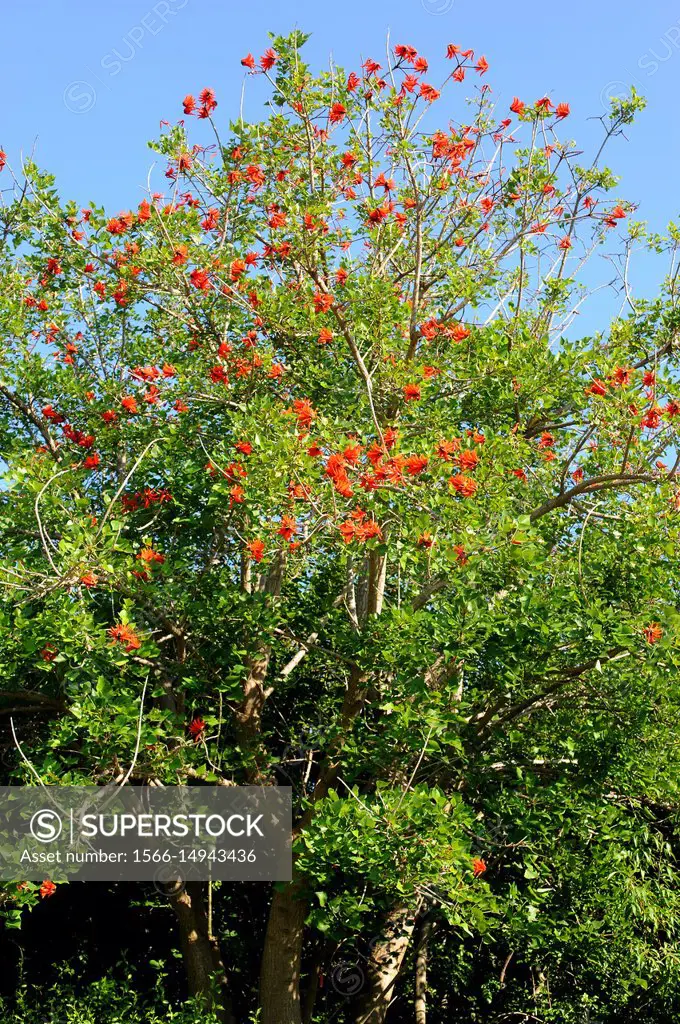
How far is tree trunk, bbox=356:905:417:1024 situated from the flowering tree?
27 millimetres

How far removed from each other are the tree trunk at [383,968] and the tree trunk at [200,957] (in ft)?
4.08

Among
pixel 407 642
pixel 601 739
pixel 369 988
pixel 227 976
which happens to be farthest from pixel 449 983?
pixel 407 642

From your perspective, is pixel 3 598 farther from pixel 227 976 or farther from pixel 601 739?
pixel 227 976

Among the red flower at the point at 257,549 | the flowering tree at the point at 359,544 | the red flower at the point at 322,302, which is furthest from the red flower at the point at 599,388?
the red flower at the point at 257,549

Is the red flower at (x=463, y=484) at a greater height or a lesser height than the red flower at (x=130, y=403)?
lesser

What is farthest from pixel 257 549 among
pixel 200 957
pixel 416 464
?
pixel 200 957

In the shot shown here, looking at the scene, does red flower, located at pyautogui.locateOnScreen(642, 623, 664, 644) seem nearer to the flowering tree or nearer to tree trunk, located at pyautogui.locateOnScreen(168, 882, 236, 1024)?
the flowering tree

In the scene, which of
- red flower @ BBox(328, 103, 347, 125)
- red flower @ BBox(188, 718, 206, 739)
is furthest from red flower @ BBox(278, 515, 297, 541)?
red flower @ BBox(328, 103, 347, 125)

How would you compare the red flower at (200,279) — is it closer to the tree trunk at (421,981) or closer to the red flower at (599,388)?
the red flower at (599,388)

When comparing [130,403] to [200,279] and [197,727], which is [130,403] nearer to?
[200,279]

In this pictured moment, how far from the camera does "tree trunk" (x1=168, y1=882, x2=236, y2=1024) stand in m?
8.51

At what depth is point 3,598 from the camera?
6.60 metres

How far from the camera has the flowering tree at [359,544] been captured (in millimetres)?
6527

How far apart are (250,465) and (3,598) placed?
6.02 feet
